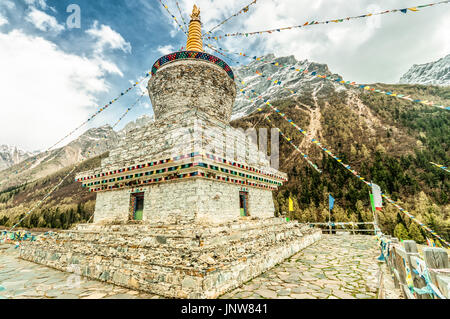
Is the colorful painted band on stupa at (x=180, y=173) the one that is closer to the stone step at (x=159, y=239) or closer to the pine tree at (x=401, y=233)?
the stone step at (x=159, y=239)

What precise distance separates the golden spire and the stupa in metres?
1.57

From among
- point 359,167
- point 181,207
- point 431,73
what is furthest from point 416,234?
point 431,73

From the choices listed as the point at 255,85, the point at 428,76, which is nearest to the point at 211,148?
the point at 255,85

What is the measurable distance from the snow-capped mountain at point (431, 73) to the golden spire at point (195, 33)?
10862cm

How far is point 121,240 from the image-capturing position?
5035 mm

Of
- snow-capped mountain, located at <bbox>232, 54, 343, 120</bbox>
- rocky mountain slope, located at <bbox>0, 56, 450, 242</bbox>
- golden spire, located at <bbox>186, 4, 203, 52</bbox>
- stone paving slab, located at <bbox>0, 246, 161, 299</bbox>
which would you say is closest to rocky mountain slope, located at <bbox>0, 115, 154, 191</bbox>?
rocky mountain slope, located at <bbox>0, 56, 450, 242</bbox>

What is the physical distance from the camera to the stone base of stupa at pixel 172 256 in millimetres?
3656

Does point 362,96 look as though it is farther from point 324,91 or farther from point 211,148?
point 211,148

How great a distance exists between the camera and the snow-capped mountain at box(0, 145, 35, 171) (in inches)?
4915

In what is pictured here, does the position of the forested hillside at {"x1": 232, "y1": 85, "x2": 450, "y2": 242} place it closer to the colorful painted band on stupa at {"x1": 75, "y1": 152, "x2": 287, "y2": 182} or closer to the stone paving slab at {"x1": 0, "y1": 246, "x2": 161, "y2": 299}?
the colorful painted band on stupa at {"x1": 75, "y1": 152, "x2": 287, "y2": 182}

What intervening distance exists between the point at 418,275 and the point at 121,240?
534cm

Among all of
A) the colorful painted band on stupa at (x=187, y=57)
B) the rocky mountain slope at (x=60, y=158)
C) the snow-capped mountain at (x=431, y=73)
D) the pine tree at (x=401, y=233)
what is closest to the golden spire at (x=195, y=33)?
the colorful painted band on stupa at (x=187, y=57)

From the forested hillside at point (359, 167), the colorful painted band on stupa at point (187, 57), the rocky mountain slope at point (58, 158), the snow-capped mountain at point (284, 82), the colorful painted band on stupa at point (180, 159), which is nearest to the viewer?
the colorful painted band on stupa at point (180, 159)
